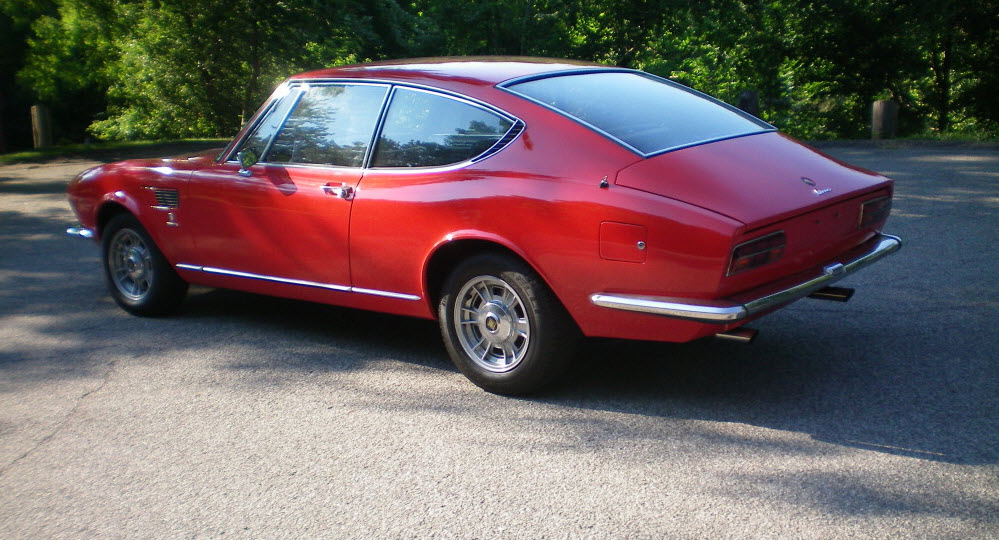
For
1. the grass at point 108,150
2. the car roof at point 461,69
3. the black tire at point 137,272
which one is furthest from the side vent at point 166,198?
the grass at point 108,150

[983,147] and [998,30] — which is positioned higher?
[998,30]

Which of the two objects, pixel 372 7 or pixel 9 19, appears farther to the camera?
A: pixel 9 19

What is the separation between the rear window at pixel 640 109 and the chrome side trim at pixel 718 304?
2.20 feet

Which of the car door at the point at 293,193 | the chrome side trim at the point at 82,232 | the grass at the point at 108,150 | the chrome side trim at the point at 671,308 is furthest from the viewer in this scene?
the grass at the point at 108,150

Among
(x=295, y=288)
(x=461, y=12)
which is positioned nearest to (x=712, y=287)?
(x=295, y=288)

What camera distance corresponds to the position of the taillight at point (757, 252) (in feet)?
12.5

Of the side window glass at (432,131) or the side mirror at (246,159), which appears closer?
the side window glass at (432,131)

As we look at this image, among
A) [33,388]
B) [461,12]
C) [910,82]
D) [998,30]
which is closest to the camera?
[33,388]

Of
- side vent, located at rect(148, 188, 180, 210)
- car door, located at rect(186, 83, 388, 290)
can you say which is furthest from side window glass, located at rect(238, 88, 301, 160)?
side vent, located at rect(148, 188, 180, 210)

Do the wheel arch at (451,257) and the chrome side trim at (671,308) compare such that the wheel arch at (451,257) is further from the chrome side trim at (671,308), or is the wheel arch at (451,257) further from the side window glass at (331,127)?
the side window glass at (331,127)

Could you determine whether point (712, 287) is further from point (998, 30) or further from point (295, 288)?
point (998, 30)

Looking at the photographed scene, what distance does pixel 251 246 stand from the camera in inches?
214

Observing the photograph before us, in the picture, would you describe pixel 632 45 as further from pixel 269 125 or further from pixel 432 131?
pixel 432 131

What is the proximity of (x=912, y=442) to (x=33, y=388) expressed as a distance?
13.8ft
